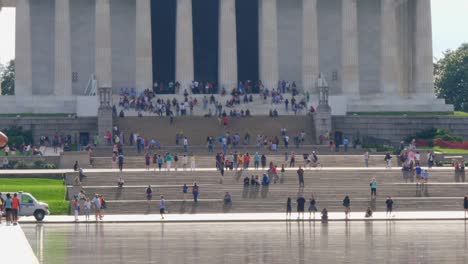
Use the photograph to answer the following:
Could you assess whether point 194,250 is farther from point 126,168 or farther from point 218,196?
point 126,168

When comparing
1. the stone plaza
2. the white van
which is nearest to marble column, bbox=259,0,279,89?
the stone plaza

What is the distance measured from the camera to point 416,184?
8881cm

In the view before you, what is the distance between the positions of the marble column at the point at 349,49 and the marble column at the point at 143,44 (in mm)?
19213

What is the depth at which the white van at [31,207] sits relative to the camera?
7669 centimetres

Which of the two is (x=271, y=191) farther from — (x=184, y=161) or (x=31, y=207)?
(x=31, y=207)

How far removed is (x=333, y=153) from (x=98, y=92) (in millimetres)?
29238

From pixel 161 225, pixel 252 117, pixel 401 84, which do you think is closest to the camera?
pixel 161 225

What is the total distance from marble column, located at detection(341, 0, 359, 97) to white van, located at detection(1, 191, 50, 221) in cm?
5799

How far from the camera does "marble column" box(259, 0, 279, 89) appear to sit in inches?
5034

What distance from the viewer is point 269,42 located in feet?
420

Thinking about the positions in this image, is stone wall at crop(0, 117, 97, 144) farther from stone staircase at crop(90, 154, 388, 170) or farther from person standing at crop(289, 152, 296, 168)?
person standing at crop(289, 152, 296, 168)

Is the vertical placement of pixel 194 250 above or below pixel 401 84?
below

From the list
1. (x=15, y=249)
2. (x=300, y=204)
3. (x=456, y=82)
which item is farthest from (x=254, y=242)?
(x=456, y=82)

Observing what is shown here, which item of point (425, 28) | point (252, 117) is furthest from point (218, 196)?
point (425, 28)
